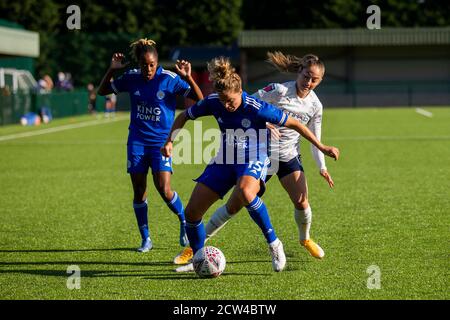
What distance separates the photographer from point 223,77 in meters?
6.83

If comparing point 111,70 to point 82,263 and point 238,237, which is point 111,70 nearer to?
point 82,263

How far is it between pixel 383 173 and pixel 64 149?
10.3 m

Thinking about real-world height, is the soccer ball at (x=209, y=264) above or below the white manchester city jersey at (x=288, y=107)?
below

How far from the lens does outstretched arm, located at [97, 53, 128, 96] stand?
27.0 ft

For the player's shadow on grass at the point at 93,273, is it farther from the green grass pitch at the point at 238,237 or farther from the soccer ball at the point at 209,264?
the soccer ball at the point at 209,264

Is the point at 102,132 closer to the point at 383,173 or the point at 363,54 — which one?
the point at 383,173

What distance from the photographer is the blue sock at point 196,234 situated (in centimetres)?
728

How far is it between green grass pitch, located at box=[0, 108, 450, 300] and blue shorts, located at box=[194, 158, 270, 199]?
0.82m

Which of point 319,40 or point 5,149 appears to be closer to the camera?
point 5,149

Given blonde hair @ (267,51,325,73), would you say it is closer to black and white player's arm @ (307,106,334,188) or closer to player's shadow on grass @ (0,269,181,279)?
black and white player's arm @ (307,106,334,188)

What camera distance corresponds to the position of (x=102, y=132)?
29281 millimetres

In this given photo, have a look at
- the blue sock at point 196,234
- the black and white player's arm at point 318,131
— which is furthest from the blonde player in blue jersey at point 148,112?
the black and white player's arm at point 318,131
